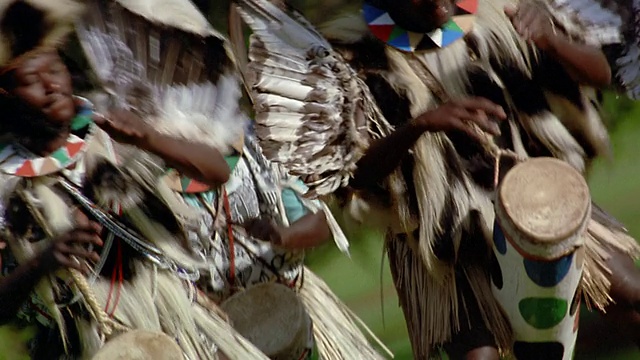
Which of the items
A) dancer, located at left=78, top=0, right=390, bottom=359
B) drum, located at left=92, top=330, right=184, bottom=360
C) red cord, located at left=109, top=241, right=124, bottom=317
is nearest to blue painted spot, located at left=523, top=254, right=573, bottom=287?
drum, located at left=92, top=330, right=184, bottom=360

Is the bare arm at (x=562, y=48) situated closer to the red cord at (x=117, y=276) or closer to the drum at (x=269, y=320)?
the drum at (x=269, y=320)

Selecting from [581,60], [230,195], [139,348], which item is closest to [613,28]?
[581,60]

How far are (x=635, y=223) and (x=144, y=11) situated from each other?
7.40ft

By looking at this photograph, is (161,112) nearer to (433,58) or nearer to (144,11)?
(144,11)

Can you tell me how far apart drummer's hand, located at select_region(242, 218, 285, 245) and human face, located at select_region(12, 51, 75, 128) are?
612mm

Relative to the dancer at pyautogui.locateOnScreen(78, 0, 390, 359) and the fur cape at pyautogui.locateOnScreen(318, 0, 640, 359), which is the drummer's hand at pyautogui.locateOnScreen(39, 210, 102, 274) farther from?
the fur cape at pyautogui.locateOnScreen(318, 0, 640, 359)

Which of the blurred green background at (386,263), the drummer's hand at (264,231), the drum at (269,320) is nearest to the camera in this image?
the drummer's hand at (264,231)

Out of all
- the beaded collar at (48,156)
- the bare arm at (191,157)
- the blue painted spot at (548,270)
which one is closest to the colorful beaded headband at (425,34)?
the bare arm at (191,157)

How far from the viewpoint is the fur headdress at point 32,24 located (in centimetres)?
393

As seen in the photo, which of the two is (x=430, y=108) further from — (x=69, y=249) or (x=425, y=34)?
(x=69, y=249)

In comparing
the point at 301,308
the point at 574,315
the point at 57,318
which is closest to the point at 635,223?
the point at 301,308

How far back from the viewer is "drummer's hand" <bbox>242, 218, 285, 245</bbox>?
168 inches

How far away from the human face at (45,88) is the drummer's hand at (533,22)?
1199mm

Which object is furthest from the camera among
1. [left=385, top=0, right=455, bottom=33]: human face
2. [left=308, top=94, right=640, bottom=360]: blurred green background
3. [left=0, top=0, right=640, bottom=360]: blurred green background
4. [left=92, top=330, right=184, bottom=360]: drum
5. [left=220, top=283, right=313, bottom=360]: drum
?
[left=308, top=94, right=640, bottom=360]: blurred green background
